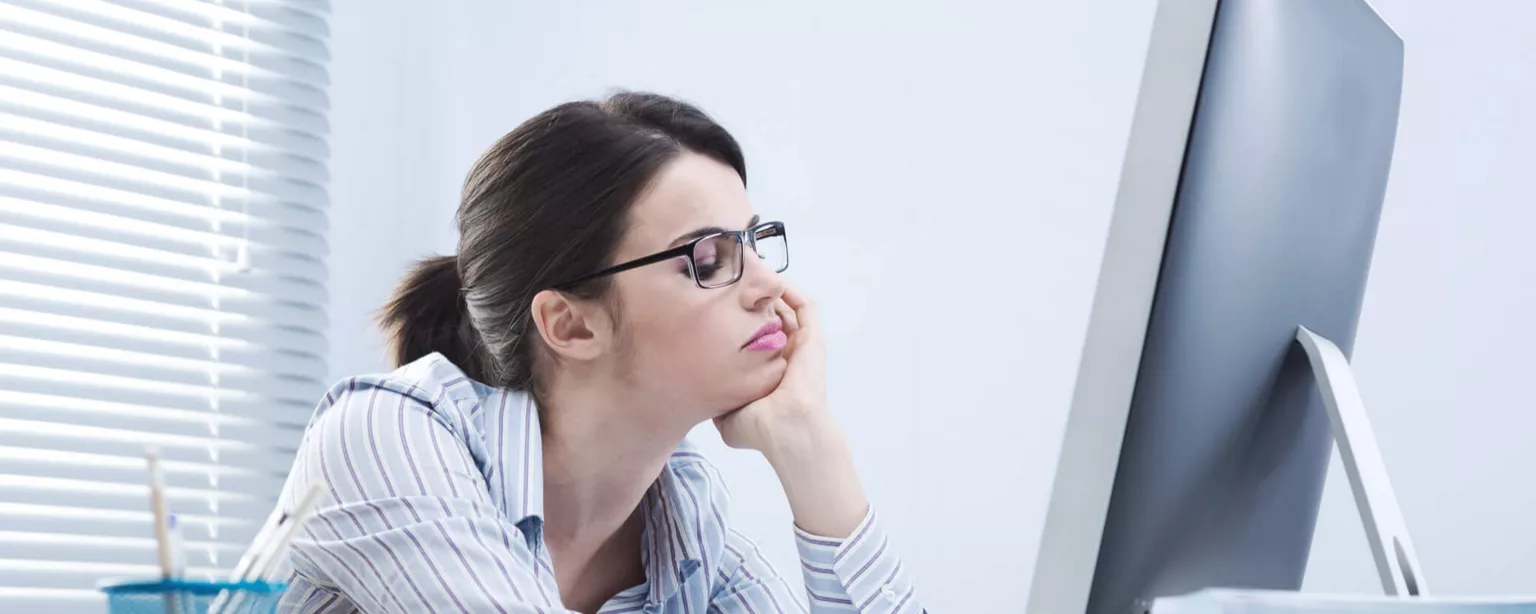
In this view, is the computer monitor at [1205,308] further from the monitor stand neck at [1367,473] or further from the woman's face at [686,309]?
the woman's face at [686,309]

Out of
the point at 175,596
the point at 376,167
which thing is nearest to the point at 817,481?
the point at 175,596

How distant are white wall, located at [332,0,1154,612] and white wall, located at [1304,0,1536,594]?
406 millimetres

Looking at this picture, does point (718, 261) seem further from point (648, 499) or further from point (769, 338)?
point (648, 499)

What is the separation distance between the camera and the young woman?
1.10m

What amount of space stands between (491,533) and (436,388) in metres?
0.18

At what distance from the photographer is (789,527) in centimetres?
212

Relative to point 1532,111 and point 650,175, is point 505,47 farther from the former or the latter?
point 1532,111

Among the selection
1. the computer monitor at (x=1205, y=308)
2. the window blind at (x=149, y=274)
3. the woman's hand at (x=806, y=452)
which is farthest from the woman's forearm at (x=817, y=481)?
the window blind at (x=149, y=274)

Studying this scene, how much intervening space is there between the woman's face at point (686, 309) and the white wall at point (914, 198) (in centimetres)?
82

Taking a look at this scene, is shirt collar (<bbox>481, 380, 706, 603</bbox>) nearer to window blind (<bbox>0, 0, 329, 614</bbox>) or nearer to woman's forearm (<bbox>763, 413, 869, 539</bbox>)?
woman's forearm (<bbox>763, 413, 869, 539</bbox>)

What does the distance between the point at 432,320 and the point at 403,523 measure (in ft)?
1.25

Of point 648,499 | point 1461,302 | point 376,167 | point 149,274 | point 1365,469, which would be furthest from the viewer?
point 376,167

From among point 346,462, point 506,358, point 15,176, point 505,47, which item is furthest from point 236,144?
point 346,462

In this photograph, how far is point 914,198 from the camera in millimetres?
2031
